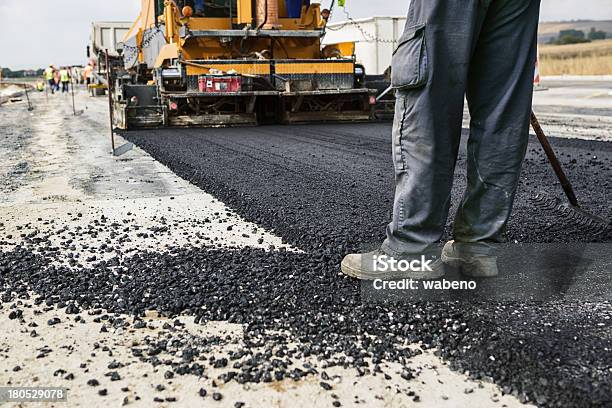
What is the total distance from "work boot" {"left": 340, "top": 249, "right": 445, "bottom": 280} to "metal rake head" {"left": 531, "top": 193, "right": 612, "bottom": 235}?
1.21m

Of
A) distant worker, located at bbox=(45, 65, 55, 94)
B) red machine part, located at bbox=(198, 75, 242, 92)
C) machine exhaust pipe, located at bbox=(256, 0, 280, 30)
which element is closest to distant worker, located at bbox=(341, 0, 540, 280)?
red machine part, located at bbox=(198, 75, 242, 92)

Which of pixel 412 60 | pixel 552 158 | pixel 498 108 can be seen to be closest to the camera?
pixel 412 60

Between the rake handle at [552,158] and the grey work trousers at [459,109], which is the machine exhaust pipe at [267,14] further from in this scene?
the grey work trousers at [459,109]

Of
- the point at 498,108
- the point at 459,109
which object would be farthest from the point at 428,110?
the point at 498,108

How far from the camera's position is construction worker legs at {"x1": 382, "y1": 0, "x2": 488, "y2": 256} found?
2.35m

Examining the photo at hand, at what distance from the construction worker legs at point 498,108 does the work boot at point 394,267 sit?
23 centimetres

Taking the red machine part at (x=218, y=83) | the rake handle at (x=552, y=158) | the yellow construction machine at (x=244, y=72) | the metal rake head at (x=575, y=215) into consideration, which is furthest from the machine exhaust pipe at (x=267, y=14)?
the rake handle at (x=552, y=158)

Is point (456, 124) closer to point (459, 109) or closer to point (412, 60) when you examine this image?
point (459, 109)

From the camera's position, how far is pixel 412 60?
2.39 metres

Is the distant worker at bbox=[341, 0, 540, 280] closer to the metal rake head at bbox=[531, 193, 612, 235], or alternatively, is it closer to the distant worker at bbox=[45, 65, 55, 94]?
the metal rake head at bbox=[531, 193, 612, 235]

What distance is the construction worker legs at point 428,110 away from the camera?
7.72 feet

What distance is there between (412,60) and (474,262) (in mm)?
839

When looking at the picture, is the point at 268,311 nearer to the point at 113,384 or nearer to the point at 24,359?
the point at 113,384

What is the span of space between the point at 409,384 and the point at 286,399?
353 mm
